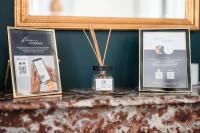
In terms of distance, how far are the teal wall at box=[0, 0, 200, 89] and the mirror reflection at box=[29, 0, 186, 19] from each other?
9 centimetres

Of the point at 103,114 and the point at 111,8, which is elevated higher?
the point at 111,8

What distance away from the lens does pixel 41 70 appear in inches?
43.5

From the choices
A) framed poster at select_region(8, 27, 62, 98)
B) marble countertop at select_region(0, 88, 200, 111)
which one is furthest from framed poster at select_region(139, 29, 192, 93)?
framed poster at select_region(8, 27, 62, 98)

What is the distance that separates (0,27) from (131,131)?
693 mm

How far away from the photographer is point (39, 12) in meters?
1.27

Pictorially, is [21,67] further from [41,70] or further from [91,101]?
[91,101]

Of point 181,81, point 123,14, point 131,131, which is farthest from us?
point 123,14

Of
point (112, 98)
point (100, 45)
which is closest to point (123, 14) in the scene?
point (100, 45)

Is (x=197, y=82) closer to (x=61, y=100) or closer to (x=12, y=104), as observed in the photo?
(x=61, y=100)

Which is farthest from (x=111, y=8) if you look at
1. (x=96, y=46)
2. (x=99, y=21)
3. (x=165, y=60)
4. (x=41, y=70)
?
(x=41, y=70)

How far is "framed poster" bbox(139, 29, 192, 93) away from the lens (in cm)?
119

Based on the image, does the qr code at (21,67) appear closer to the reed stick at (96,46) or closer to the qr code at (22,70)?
the qr code at (22,70)

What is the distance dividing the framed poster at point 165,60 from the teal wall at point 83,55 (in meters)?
0.15

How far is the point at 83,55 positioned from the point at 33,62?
29 cm
